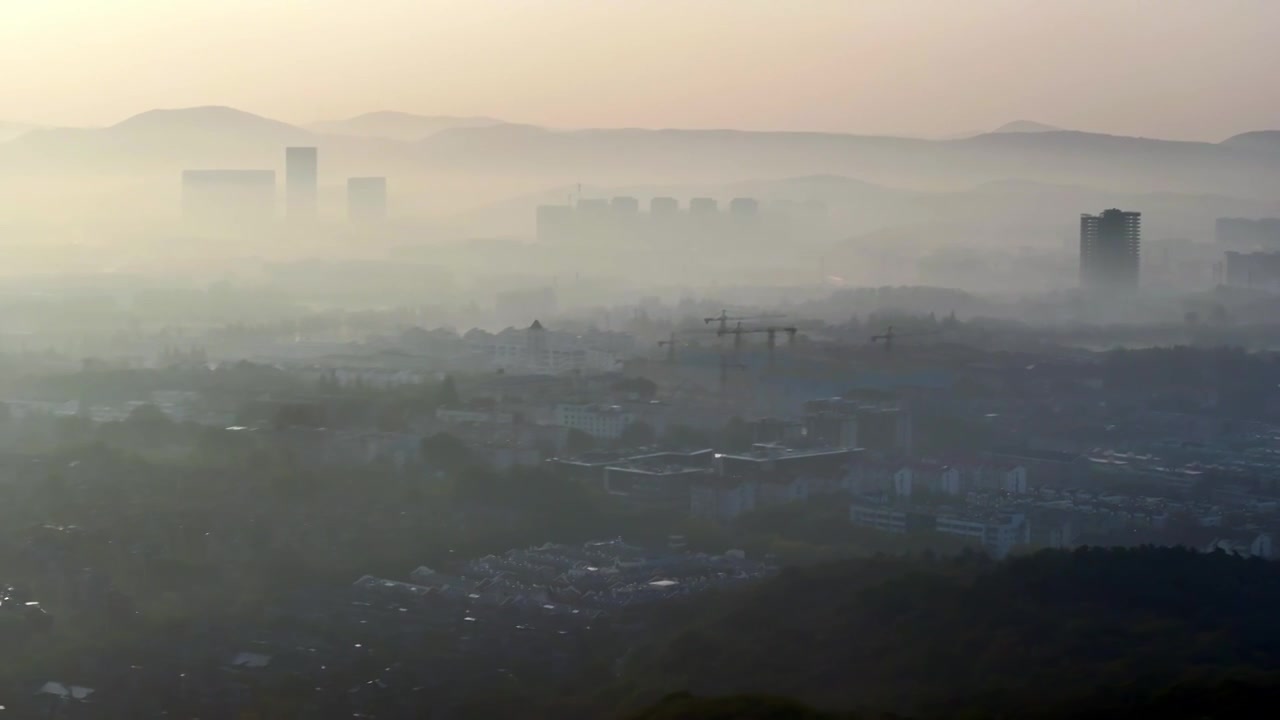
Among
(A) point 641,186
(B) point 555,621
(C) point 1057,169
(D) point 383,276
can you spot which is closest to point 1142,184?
(C) point 1057,169

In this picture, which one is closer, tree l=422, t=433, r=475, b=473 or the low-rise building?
tree l=422, t=433, r=475, b=473

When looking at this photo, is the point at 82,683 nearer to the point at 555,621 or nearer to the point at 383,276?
the point at 555,621

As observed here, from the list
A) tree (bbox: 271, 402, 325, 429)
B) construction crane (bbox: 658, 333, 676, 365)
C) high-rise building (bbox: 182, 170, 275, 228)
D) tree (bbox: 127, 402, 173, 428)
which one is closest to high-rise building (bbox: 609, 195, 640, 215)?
high-rise building (bbox: 182, 170, 275, 228)

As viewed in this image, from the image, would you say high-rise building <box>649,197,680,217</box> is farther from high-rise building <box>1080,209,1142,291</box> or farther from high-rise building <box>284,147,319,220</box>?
high-rise building <box>1080,209,1142,291</box>

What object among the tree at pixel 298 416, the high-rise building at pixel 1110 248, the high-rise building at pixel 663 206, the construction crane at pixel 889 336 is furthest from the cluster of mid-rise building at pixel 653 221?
the tree at pixel 298 416

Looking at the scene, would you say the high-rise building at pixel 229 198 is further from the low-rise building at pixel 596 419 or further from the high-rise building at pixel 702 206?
the low-rise building at pixel 596 419

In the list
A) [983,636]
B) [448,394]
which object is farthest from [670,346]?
[983,636]

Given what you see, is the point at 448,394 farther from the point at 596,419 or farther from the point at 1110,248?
the point at 1110,248
